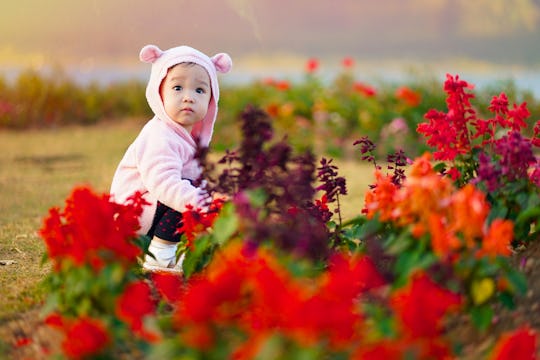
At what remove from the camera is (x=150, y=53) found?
4.01 meters

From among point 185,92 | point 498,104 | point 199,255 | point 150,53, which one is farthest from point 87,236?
point 498,104

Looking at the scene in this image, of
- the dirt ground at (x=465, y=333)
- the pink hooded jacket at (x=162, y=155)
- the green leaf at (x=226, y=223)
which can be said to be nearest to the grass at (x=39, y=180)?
the dirt ground at (x=465, y=333)

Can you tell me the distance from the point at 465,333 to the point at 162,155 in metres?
1.75

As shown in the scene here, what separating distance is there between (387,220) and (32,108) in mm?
9995

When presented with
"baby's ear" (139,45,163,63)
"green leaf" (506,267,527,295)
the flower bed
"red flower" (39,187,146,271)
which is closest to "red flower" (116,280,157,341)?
the flower bed

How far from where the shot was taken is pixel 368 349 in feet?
7.07

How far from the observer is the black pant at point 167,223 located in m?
3.93

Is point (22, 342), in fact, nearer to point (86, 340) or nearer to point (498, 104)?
point (86, 340)

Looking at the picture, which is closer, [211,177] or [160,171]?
[211,177]

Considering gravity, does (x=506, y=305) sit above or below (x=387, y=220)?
below

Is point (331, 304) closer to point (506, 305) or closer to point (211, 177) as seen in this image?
point (506, 305)

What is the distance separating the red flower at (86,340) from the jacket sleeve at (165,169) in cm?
143

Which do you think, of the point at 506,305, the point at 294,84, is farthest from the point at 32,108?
the point at 506,305

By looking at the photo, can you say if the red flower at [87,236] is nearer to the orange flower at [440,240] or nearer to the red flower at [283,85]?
the orange flower at [440,240]
